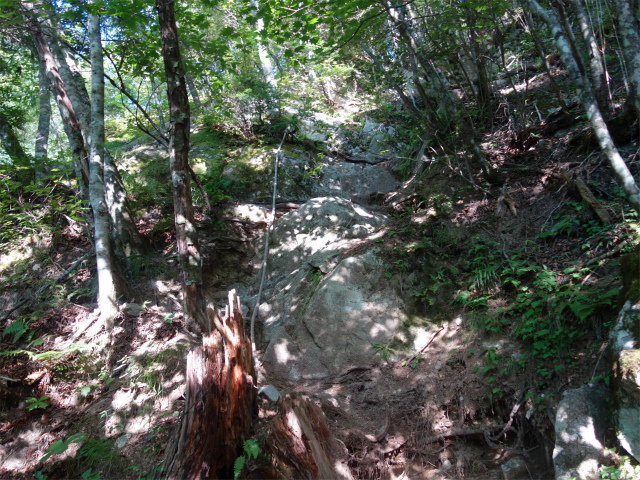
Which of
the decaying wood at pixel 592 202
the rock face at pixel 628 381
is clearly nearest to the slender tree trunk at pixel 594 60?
the decaying wood at pixel 592 202

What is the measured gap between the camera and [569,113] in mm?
6586

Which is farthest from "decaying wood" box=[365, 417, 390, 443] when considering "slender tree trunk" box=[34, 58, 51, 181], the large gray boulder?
"slender tree trunk" box=[34, 58, 51, 181]

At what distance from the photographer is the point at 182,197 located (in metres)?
4.99

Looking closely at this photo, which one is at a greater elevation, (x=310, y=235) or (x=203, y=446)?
(x=310, y=235)

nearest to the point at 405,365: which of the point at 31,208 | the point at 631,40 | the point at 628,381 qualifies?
the point at 628,381

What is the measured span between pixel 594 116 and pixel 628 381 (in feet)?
10.6

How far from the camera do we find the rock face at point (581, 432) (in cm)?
277

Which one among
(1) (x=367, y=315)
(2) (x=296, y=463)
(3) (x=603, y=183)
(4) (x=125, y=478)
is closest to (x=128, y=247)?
(4) (x=125, y=478)

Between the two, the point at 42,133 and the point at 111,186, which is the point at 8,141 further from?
the point at 111,186

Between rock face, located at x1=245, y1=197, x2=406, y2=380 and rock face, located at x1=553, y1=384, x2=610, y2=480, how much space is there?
2.37 metres

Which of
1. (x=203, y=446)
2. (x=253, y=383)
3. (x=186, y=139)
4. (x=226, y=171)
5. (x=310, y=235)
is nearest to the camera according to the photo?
(x=203, y=446)

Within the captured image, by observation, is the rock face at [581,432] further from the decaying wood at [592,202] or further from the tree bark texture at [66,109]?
the tree bark texture at [66,109]

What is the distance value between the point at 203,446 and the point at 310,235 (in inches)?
190

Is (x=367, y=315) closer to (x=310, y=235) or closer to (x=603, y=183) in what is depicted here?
(x=310, y=235)
